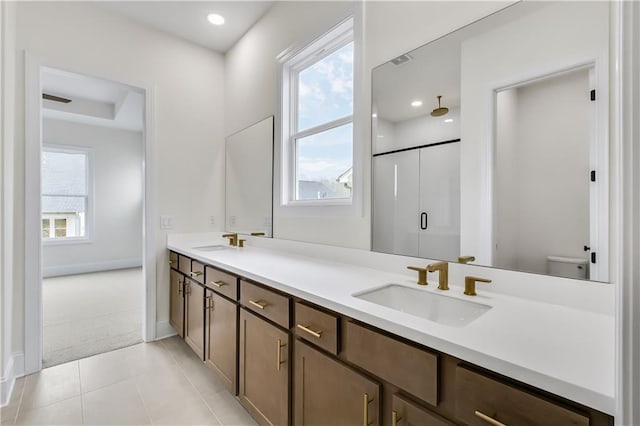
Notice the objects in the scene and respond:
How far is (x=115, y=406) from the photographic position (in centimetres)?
179

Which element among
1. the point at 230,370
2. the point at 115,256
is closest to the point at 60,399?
the point at 230,370

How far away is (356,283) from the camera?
53.5 inches

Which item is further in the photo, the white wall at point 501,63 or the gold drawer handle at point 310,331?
the gold drawer handle at point 310,331

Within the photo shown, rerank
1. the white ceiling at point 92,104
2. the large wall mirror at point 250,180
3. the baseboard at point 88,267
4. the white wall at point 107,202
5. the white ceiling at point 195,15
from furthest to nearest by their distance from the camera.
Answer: the white wall at point 107,202 < the baseboard at point 88,267 < the white ceiling at point 92,104 < the large wall mirror at point 250,180 < the white ceiling at point 195,15

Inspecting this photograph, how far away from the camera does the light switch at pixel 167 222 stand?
2.79 metres

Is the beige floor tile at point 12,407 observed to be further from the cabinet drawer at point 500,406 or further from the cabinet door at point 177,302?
the cabinet drawer at point 500,406

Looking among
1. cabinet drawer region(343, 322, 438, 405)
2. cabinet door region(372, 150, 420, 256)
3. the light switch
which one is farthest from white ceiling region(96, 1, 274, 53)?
cabinet drawer region(343, 322, 438, 405)

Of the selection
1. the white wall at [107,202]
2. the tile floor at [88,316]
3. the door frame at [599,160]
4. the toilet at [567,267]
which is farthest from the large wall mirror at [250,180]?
the white wall at [107,202]

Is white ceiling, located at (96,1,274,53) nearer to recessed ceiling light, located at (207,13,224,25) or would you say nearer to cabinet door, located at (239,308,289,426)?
recessed ceiling light, located at (207,13,224,25)

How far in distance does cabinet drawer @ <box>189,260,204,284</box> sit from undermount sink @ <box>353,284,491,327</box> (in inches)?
53.2

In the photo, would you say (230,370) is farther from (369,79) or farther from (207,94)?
(207,94)

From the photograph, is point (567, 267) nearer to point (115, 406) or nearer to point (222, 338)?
point (222, 338)

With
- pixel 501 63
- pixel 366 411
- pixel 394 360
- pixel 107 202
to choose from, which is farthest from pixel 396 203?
pixel 107 202

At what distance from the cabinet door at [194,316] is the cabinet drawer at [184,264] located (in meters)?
0.08
